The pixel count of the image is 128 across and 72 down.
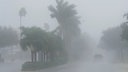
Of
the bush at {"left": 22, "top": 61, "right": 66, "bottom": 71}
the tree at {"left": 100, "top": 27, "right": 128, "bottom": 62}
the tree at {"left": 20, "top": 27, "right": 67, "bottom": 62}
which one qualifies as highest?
the tree at {"left": 100, "top": 27, "right": 128, "bottom": 62}

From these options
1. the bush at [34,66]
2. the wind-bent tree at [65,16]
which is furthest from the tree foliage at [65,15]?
the bush at [34,66]

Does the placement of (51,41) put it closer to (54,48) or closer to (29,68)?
(54,48)

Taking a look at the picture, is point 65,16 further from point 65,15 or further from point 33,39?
point 33,39

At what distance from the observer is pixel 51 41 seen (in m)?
59.2

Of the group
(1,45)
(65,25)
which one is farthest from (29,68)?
(1,45)

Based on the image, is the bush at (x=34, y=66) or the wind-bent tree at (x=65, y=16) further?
the wind-bent tree at (x=65, y=16)

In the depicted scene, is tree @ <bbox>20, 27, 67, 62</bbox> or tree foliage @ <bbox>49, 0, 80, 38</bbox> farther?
tree foliage @ <bbox>49, 0, 80, 38</bbox>

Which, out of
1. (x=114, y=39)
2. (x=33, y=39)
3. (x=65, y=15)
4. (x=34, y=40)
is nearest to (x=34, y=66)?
(x=34, y=40)

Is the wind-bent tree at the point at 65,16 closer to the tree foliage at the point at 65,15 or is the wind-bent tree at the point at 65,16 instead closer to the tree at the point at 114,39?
the tree foliage at the point at 65,15

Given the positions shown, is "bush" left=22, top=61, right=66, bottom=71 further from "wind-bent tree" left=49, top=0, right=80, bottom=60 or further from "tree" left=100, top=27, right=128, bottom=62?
"tree" left=100, top=27, right=128, bottom=62

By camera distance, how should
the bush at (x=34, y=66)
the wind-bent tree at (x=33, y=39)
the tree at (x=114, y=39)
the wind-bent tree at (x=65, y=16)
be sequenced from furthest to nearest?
the tree at (x=114, y=39) < the wind-bent tree at (x=65, y=16) < the wind-bent tree at (x=33, y=39) < the bush at (x=34, y=66)

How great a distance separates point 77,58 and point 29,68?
4432cm

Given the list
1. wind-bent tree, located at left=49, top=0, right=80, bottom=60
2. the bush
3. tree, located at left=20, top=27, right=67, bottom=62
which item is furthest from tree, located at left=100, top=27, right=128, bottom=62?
tree, located at left=20, top=27, right=67, bottom=62

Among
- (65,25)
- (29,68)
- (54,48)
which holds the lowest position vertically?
(29,68)
